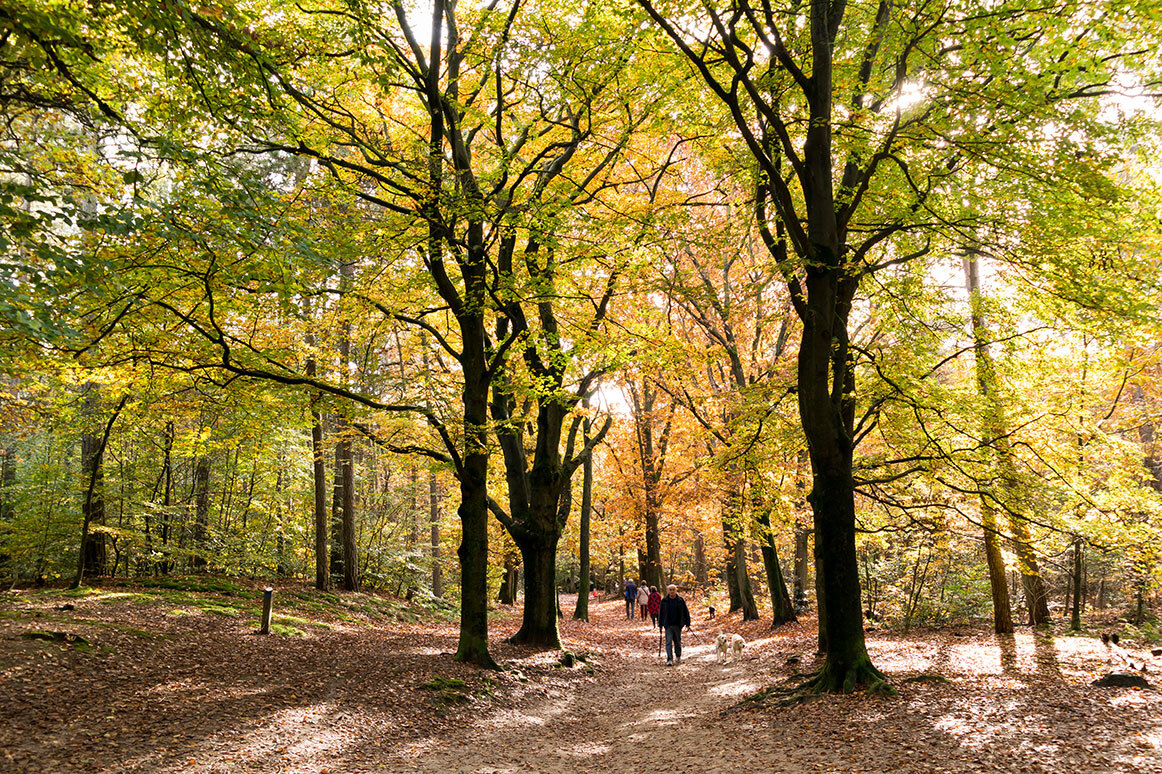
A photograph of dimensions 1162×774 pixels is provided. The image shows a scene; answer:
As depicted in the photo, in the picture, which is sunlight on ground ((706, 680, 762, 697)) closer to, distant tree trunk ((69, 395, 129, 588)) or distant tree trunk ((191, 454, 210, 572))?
distant tree trunk ((69, 395, 129, 588))

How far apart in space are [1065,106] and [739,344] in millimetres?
10686

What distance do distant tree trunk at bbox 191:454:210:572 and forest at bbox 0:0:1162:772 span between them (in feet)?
5.28

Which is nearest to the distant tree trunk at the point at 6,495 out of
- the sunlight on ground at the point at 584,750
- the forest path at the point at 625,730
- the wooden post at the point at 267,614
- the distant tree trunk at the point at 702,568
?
the wooden post at the point at 267,614

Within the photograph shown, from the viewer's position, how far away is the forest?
6.51 metres

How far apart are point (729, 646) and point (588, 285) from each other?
8.39 meters

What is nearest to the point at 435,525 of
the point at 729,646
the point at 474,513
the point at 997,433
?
the point at 729,646

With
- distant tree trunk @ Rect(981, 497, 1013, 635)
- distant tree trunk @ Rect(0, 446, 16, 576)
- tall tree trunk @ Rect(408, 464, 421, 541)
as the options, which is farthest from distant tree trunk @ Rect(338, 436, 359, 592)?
distant tree trunk @ Rect(981, 497, 1013, 635)

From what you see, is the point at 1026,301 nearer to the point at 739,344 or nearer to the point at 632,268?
the point at 632,268

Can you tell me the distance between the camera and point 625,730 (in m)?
8.62

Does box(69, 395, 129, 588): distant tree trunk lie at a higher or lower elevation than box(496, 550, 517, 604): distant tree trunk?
higher

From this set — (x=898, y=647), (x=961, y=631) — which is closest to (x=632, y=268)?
(x=898, y=647)

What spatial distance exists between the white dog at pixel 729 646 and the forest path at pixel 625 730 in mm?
241

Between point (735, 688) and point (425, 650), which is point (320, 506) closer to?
point (425, 650)

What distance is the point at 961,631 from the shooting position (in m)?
13.2
